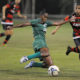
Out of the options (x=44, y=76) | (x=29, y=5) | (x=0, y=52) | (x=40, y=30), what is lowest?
(x=29, y=5)

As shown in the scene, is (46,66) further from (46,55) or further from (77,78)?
(77,78)

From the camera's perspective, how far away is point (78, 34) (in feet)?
43.9

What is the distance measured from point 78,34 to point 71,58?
2439mm

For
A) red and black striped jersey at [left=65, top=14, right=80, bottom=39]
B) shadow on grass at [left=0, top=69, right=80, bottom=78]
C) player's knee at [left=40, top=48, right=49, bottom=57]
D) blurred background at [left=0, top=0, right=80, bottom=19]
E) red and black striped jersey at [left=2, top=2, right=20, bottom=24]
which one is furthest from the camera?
blurred background at [left=0, top=0, right=80, bottom=19]

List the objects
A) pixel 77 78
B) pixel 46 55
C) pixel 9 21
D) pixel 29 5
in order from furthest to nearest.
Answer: pixel 29 5 → pixel 9 21 → pixel 46 55 → pixel 77 78

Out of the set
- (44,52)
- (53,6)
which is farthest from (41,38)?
(53,6)

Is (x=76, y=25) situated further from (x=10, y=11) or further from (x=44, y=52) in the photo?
(x=10, y=11)

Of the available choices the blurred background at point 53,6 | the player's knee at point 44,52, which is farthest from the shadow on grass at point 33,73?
the blurred background at point 53,6

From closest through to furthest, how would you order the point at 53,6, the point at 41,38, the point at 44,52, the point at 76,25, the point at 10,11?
1. the point at 44,52
2. the point at 41,38
3. the point at 76,25
4. the point at 10,11
5. the point at 53,6

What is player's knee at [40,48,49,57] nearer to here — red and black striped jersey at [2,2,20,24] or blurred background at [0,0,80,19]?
red and black striped jersey at [2,2,20,24]

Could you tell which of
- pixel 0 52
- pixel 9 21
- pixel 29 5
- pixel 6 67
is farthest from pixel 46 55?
pixel 29 5

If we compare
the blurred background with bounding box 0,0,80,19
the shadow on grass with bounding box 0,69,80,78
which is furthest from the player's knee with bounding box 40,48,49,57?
the blurred background with bounding box 0,0,80,19

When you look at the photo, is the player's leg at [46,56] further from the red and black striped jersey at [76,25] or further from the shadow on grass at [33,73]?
the red and black striped jersey at [76,25]

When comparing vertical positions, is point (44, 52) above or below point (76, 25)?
below
